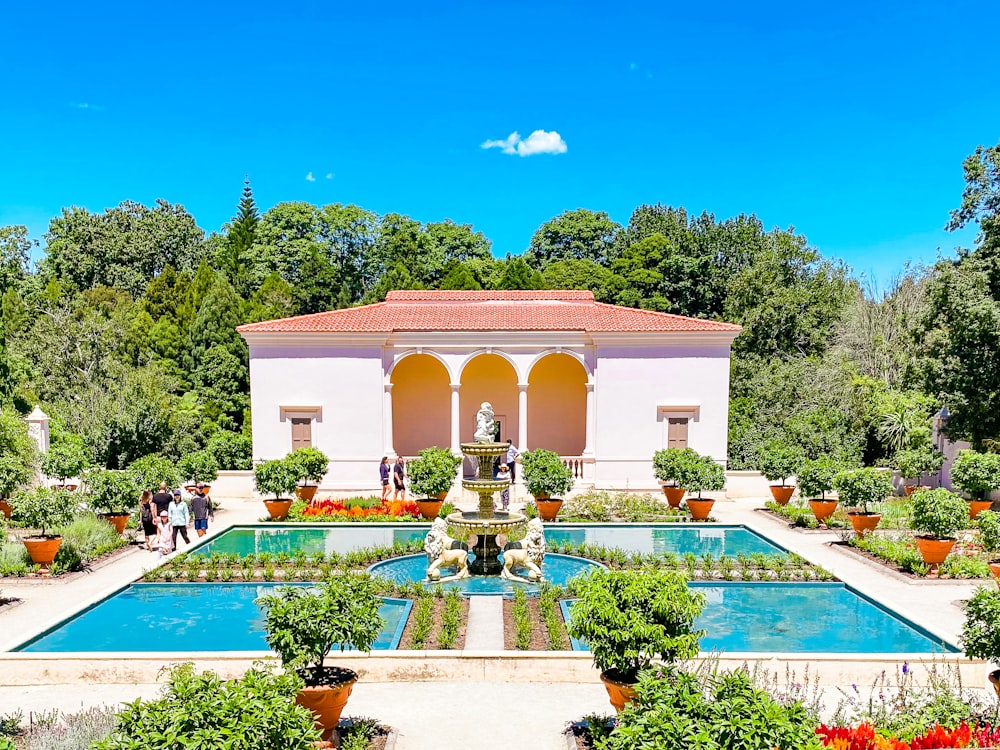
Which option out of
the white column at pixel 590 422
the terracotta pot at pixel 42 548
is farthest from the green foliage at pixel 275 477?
the white column at pixel 590 422

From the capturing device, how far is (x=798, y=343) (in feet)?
141

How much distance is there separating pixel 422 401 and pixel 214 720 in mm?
26458

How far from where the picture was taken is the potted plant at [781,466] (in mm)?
23844

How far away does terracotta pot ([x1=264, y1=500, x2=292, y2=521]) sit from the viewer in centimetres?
2109

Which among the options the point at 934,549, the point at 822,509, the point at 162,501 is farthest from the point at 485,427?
the point at 822,509

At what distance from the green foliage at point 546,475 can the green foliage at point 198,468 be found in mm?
9284

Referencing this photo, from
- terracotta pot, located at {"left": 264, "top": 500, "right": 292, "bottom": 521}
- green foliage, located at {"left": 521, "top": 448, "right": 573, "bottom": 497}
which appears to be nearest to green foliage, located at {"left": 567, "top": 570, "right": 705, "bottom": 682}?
green foliage, located at {"left": 521, "top": 448, "right": 573, "bottom": 497}

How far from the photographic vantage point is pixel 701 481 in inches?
867

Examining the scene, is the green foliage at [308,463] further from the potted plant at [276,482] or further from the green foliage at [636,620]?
the green foliage at [636,620]

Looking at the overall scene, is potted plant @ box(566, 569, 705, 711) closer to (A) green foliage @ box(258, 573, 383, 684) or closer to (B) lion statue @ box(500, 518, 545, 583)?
(A) green foliage @ box(258, 573, 383, 684)

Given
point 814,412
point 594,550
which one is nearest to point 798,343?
point 814,412

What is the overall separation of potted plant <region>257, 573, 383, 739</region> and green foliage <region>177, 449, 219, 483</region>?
Result: 16287mm

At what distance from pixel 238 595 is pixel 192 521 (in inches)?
301

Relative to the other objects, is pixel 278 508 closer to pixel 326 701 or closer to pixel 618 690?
pixel 326 701
